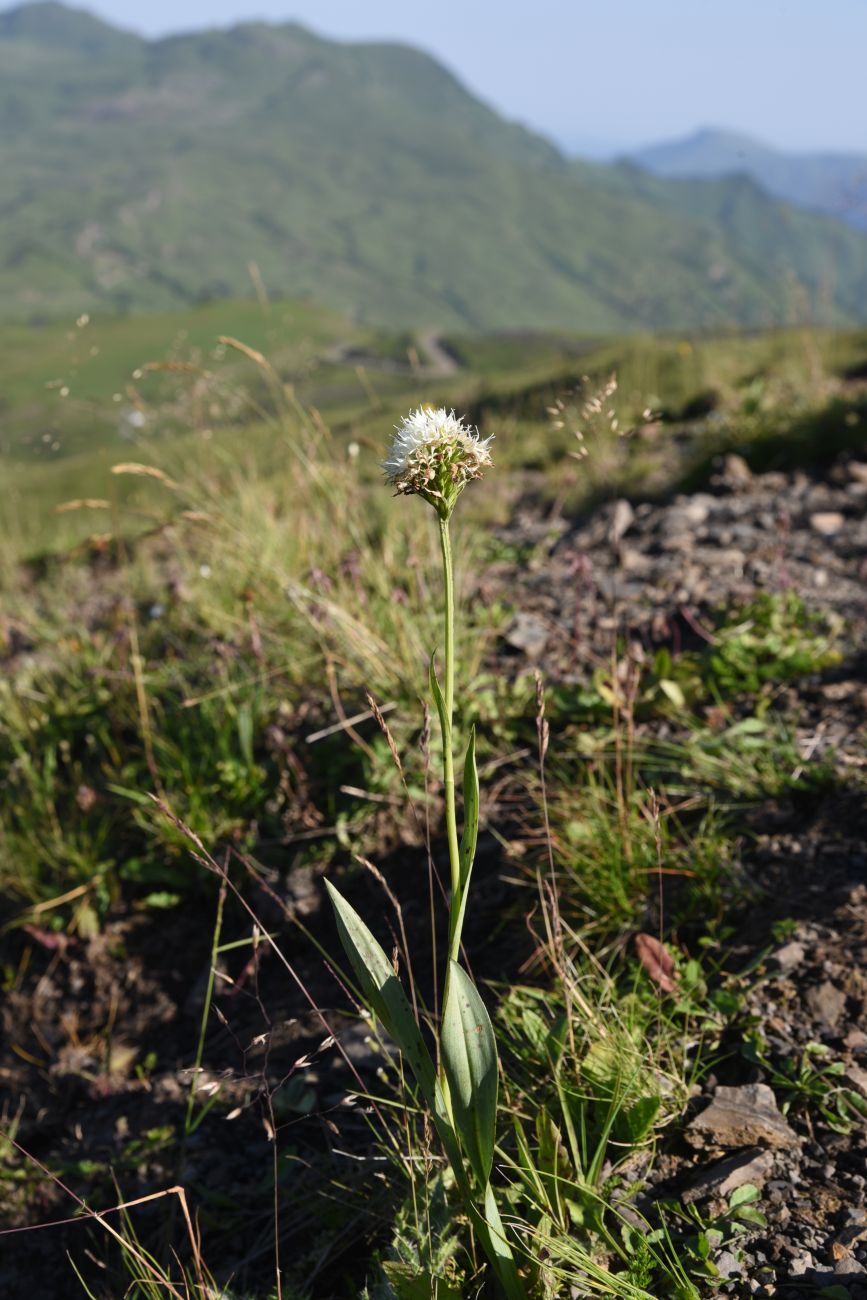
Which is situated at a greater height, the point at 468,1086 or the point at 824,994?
the point at 468,1086

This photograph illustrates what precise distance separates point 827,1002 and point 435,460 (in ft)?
5.10

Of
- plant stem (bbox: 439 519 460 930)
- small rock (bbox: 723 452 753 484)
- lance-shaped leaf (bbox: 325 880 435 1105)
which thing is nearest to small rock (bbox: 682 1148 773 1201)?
lance-shaped leaf (bbox: 325 880 435 1105)

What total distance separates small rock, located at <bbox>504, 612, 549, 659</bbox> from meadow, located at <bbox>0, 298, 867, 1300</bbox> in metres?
0.02

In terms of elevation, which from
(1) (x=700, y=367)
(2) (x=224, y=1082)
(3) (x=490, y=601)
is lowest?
(2) (x=224, y=1082)

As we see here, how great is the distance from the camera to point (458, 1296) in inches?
65.1

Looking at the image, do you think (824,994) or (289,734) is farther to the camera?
(289,734)

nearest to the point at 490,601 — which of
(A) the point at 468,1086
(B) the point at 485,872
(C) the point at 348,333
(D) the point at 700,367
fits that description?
(B) the point at 485,872

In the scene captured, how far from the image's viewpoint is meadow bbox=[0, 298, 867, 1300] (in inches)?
74.0

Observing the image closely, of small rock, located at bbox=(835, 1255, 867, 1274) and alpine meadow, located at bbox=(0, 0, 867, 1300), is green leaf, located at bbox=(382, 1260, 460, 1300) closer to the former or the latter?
alpine meadow, located at bbox=(0, 0, 867, 1300)

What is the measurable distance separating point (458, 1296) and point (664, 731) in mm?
1902

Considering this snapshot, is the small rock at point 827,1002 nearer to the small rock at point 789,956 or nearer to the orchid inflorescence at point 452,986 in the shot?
the small rock at point 789,956

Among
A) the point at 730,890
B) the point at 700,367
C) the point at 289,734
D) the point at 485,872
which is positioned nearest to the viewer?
the point at 730,890

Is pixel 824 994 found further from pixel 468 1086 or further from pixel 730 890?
pixel 468 1086

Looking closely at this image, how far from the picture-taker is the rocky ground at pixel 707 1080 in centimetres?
179
